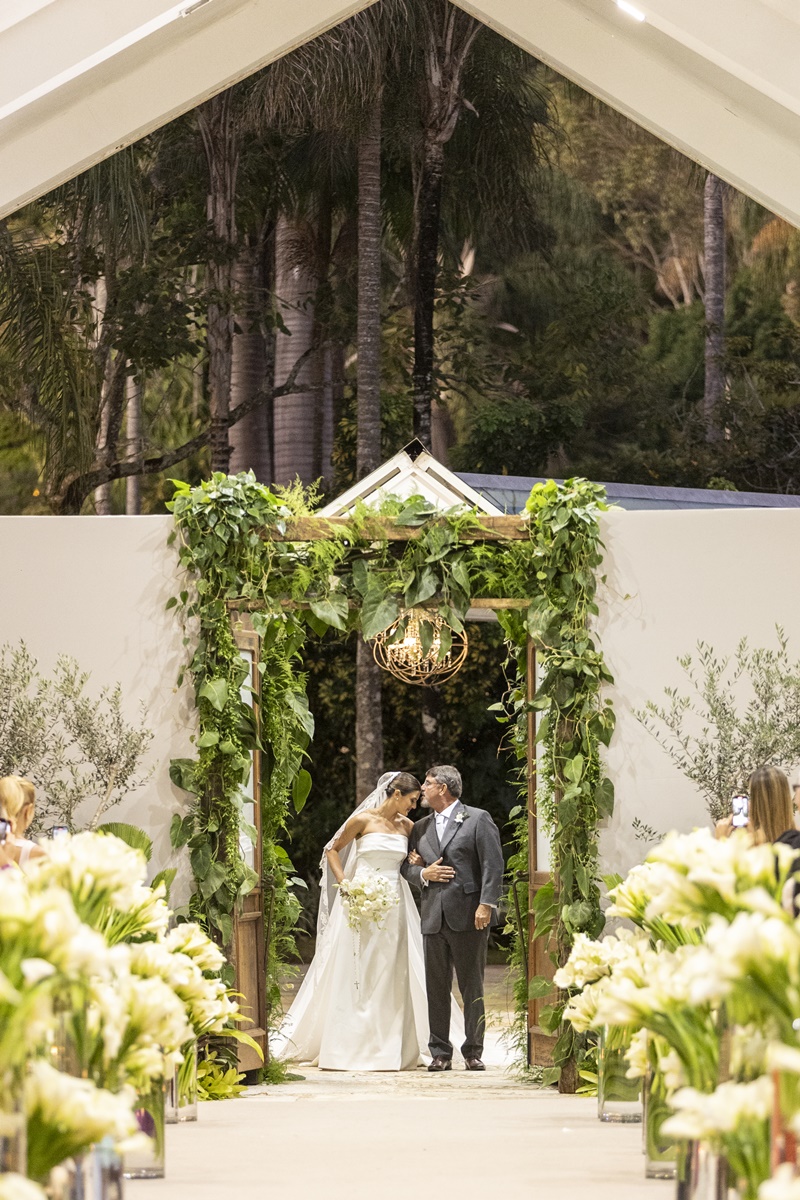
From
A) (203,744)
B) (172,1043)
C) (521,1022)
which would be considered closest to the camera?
(172,1043)

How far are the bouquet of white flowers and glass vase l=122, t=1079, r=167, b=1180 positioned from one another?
375 centimetres

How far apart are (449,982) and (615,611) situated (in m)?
2.40

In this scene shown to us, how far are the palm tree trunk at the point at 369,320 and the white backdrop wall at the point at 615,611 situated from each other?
9.48m

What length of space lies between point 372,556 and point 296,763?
129 centimetres

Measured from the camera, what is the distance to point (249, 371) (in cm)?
1933

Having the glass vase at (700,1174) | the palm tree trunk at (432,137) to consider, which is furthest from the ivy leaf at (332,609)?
the palm tree trunk at (432,137)

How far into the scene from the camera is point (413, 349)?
19.7 metres

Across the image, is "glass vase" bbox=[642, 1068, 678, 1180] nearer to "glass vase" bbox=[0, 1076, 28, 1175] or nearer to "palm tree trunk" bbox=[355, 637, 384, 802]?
"glass vase" bbox=[0, 1076, 28, 1175]

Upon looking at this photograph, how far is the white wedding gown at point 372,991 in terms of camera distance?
8555 mm

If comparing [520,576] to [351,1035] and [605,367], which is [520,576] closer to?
[351,1035]

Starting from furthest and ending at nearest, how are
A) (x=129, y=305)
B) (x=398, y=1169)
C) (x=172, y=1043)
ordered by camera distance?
(x=129, y=305) < (x=398, y=1169) < (x=172, y=1043)

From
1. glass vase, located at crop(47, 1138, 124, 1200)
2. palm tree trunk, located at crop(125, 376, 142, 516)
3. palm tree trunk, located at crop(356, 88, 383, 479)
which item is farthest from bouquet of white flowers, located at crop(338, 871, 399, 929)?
palm tree trunk, located at crop(125, 376, 142, 516)

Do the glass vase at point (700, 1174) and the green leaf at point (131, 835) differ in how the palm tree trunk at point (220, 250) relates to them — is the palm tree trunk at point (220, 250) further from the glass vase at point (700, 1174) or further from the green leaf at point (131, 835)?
the glass vase at point (700, 1174)

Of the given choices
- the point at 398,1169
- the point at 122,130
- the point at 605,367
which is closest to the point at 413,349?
the point at 605,367
